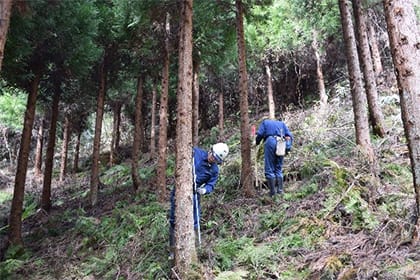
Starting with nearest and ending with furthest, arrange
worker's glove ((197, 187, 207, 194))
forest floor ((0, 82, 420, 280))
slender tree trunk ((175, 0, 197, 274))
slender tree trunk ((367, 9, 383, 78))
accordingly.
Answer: forest floor ((0, 82, 420, 280)) → slender tree trunk ((175, 0, 197, 274)) → worker's glove ((197, 187, 207, 194)) → slender tree trunk ((367, 9, 383, 78))

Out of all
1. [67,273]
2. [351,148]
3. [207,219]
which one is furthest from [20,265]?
[351,148]

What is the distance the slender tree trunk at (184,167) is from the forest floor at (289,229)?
1.18 ft

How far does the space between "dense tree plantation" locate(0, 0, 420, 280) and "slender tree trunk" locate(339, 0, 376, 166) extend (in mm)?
25

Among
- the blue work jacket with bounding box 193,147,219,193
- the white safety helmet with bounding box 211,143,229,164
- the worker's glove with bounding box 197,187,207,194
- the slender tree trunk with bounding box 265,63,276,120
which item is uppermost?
the slender tree trunk with bounding box 265,63,276,120

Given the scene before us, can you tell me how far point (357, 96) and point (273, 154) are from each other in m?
2.17

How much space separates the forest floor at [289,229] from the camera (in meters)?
4.87

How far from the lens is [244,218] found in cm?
729


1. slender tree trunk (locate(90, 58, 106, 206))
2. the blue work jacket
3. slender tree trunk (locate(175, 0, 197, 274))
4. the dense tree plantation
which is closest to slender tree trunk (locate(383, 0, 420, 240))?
the dense tree plantation

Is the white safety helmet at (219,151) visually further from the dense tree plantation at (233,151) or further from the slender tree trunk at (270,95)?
the slender tree trunk at (270,95)

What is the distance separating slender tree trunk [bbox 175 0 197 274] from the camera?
5.34 metres

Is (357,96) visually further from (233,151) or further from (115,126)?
(115,126)

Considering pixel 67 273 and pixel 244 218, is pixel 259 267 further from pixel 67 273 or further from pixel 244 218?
pixel 67 273

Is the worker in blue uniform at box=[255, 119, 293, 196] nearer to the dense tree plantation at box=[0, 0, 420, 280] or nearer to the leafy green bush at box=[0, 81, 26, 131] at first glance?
the dense tree plantation at box=[0, 0, 420, 280]

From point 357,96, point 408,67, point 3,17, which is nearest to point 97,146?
point 3,17
